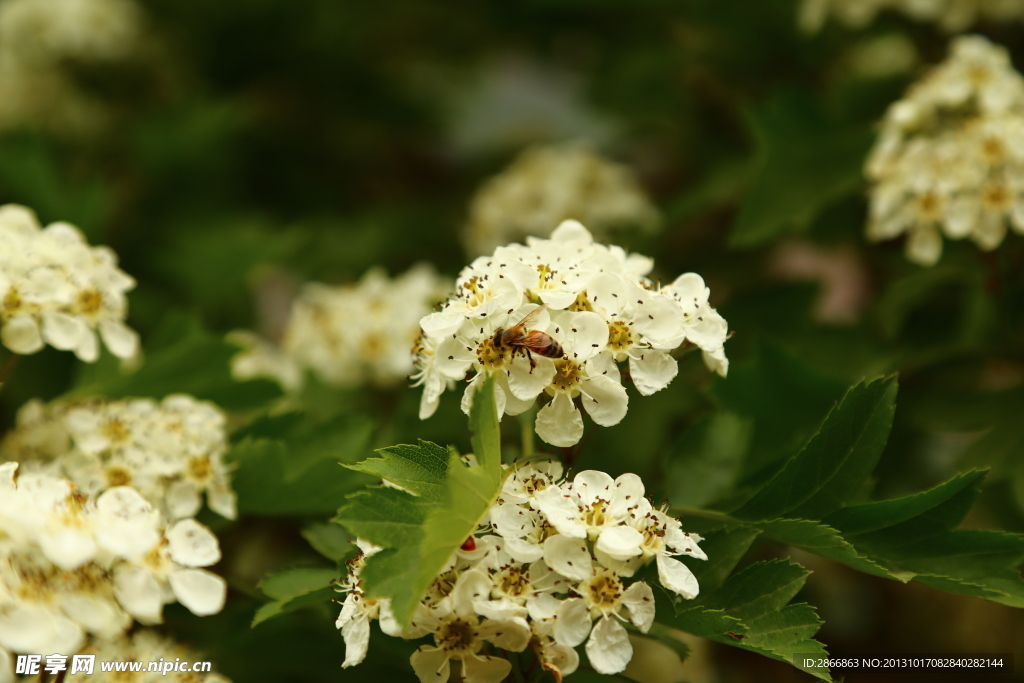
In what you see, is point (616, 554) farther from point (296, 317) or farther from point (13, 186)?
point (13, 186)

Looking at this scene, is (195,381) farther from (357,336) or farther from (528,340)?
(528,340)

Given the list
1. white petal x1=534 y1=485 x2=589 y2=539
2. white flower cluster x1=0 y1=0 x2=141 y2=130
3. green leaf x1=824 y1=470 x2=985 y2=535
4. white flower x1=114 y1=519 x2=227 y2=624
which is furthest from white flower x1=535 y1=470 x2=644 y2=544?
white flower cluster x1=0 y1=0 x2=141 y2=130

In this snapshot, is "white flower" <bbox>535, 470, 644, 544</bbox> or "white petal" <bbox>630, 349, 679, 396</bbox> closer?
"white flower" <bbox>535, 470, 644, 544</bbox>

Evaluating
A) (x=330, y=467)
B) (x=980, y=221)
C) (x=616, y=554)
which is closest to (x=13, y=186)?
(x=330, y=467)

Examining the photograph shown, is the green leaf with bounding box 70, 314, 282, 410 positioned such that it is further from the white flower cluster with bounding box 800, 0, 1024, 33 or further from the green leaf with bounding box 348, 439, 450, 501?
the white flower cluster with bounding box 800, 0, 1024, 33

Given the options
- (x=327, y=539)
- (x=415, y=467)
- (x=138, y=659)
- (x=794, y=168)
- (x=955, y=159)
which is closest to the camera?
(x=415, y=467)

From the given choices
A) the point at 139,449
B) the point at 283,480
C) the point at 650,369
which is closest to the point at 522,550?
the point at 650,369

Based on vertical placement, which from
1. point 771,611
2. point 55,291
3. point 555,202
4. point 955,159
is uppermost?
point 555,202
